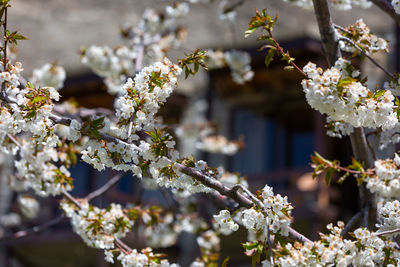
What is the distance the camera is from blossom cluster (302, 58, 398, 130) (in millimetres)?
3273

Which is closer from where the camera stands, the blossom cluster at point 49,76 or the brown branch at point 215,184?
the brown branch at point 215,184

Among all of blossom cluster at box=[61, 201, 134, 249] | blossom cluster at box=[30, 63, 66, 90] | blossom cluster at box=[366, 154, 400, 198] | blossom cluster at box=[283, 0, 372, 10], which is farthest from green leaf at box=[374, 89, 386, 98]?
blossom cluster at box=[30, 63, 66, 90]

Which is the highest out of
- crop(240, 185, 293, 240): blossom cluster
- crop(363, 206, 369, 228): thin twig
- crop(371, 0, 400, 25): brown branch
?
crop(371, 0, 400, 25): brown branch

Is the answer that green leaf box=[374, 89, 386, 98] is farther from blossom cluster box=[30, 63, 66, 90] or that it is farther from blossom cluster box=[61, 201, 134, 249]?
blossom cluster box=[30, 63, 66, 90]

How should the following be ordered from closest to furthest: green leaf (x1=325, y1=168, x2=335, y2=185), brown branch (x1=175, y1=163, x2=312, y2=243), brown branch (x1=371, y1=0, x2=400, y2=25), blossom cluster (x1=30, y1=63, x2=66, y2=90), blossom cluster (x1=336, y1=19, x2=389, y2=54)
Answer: green leaf (x1=325, y1=168, x2=335, y2=185)
brown branch (x1=175, y1=163, x2=312, y2=243)
blossom cluster (x1=336, y1=19, x2=389, y2=54)
brown branch (x1=371, y1=0, x2=400, y2=25)
blossom cluster (x1=30, y1=63, x2=66, y2=90)

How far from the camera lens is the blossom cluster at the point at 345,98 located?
3.27 meters

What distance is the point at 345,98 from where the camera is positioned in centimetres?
333

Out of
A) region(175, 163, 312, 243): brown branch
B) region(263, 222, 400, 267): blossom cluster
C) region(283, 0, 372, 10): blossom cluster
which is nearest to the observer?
region(263, 222, 400, 267): blossom cluster

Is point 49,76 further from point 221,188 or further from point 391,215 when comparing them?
point 391,215

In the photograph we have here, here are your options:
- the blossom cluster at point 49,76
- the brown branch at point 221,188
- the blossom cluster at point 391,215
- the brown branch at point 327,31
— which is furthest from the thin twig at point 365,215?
the blossom cluster at point 49,76

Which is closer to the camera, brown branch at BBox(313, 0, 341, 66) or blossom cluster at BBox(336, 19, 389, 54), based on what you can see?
brown branch at BBox(313, 0, 341, 66)

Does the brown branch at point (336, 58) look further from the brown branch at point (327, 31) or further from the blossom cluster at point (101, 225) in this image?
the blossom cluster at point (101, 225)

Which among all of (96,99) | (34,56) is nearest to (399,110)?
(96,99)

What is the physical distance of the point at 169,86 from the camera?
3.54m
